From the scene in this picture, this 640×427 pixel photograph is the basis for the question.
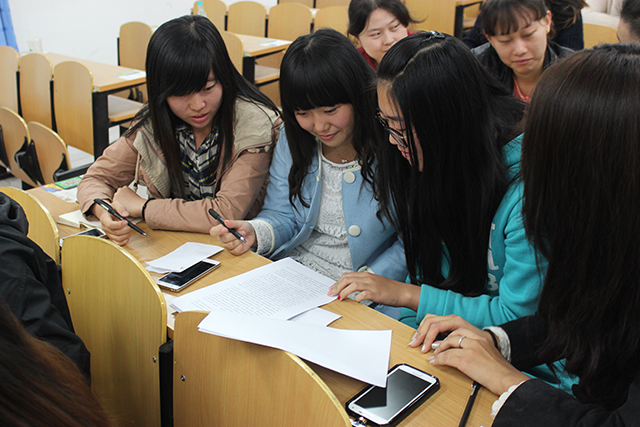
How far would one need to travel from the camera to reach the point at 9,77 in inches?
127

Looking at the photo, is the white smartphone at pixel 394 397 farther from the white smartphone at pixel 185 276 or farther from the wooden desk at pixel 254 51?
the wooden desk at pixel 254 51

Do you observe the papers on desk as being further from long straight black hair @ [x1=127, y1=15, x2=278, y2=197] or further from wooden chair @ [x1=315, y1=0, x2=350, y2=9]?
wooden chair @ [x1=315, y1=0, x2=350, y2=9]

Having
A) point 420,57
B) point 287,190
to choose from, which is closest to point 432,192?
point 420,57

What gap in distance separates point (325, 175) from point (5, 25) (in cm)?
440

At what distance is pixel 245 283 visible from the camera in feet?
4.08

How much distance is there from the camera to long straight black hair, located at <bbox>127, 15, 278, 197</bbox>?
4.86 ft

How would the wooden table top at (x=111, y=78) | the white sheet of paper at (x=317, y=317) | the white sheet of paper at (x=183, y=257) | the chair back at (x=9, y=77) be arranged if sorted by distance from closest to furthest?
the white sheet of paper at (x=317, y=317)
the white sheet of paper at (x=183, y=257)
the wooden table top at (x=111, y=78)
the chair back at (x=9, y=77)

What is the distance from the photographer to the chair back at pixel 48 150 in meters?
2.52

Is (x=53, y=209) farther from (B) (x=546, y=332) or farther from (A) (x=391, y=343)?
(B) (x=546, y=332)

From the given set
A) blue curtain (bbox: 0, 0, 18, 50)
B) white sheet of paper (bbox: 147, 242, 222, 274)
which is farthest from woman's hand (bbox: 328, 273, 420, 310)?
blue curtain (bbox: 0, 0, 18, 50)

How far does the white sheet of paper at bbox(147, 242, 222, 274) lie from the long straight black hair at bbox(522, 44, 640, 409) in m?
0.87

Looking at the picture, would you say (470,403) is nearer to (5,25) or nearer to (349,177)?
(349,177)

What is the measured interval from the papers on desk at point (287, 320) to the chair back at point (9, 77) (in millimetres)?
2761

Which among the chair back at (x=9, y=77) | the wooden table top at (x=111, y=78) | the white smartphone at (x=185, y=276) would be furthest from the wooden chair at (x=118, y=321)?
the chair back at (x=9, y=77)
